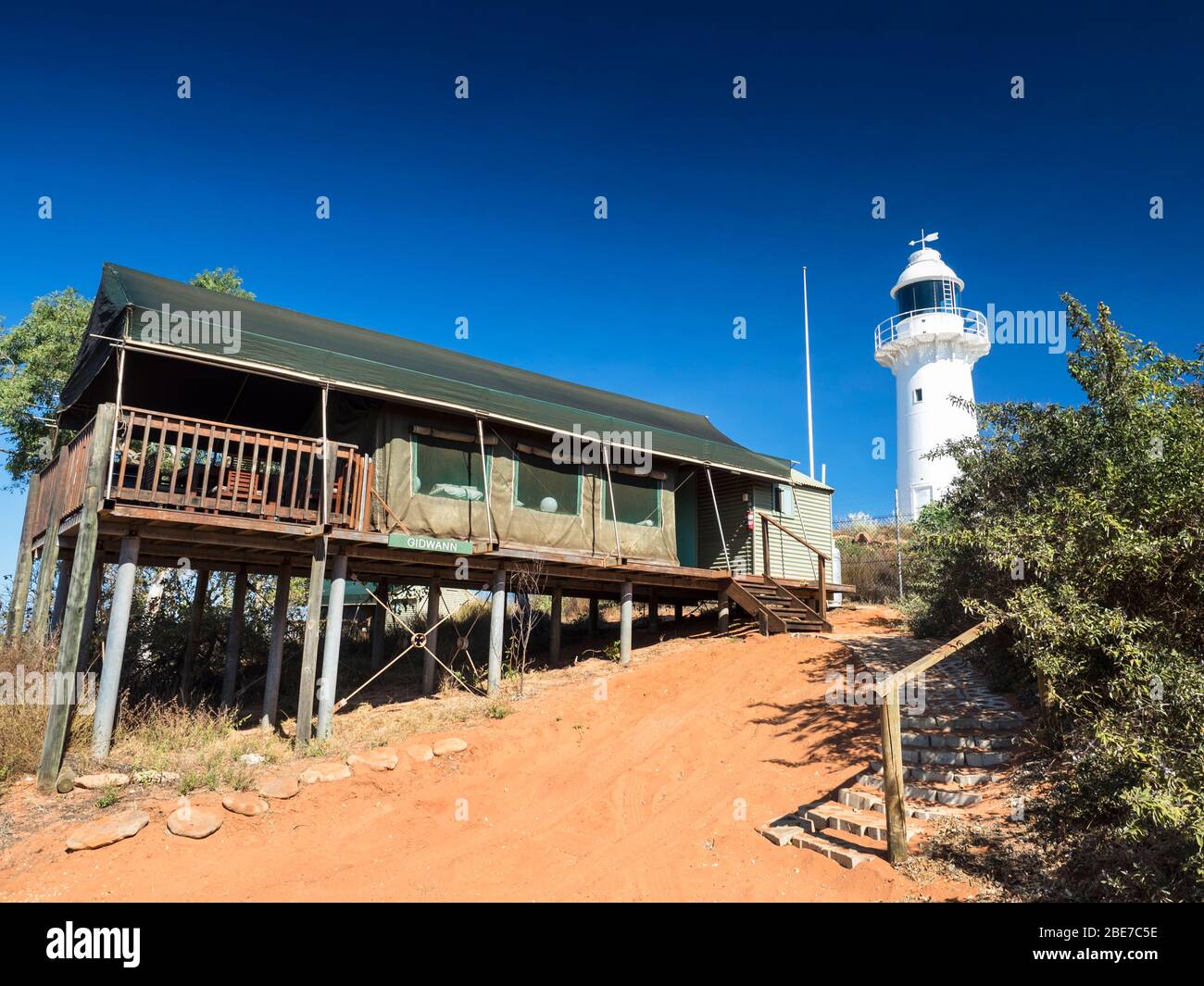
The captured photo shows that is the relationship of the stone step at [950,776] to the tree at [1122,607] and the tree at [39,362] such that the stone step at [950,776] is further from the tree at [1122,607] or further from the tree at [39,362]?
the tree at [39,362]

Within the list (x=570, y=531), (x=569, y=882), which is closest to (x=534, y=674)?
(x=570, y=531)

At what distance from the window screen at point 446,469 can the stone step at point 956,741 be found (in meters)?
7.44

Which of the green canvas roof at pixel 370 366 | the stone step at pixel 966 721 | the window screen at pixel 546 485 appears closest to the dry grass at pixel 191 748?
the green canvas roof at pixel 370 366

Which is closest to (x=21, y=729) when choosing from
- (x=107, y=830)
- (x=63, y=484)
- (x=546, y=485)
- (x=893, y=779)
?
(x=107, y=830)

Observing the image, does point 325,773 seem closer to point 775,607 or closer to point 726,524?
point 775,607

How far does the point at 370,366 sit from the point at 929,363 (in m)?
27.6

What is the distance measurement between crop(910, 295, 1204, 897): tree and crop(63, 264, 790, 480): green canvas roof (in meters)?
6.68

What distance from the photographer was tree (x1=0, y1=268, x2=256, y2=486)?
19.4m

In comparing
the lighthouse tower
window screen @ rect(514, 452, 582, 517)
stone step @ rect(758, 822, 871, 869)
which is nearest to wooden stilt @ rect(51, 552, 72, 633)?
window screen @ rect(514, 452, 582, 517)

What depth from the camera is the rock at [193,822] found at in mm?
7887

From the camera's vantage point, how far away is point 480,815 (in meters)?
9.16

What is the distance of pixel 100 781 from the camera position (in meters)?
8.67

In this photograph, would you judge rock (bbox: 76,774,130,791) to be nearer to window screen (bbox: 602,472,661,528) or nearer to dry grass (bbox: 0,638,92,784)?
dry grass (bbox: 0,638,92,784)

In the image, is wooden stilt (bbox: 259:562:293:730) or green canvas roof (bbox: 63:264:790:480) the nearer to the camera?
green canvas roof (bbox: 63:264:790:480)
